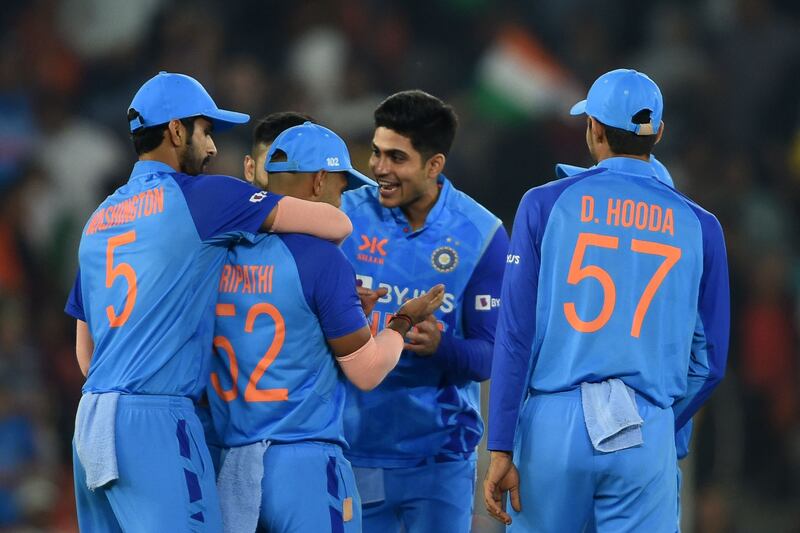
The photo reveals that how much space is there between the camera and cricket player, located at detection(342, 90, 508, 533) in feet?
15.7

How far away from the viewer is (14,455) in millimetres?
8234

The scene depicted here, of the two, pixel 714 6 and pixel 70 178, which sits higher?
pixel 714 6

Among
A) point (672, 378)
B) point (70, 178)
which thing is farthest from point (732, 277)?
point (672, 378)

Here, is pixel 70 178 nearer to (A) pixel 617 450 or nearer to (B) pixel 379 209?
(B) pixel 379 209

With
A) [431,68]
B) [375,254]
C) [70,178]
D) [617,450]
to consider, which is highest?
[431,68]

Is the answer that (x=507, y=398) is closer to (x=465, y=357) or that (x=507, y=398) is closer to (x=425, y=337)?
(x=425, y=337)

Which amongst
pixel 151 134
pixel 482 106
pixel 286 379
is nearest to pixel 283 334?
pixel 286 379

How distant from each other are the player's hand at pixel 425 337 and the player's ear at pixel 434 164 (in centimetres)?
71

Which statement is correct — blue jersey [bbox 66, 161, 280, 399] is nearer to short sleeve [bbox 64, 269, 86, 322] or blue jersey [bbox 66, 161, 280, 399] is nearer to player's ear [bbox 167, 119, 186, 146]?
player's ear [bbox 167, 119, 186, 146]

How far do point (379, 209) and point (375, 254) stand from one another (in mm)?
212

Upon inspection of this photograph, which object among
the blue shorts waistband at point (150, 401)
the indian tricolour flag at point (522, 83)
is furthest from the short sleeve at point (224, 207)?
the indian tricolour flag at point (522, 83)

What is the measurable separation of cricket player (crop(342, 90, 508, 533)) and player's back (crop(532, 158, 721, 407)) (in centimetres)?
92

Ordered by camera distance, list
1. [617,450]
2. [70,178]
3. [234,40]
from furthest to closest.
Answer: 1. [234,40]
2. [70,178]
3. [617,450]

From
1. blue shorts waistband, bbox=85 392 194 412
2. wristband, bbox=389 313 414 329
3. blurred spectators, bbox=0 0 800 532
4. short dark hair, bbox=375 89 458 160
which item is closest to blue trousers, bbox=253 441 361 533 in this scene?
blue shorts waistband, bbox=85 392 194 412
